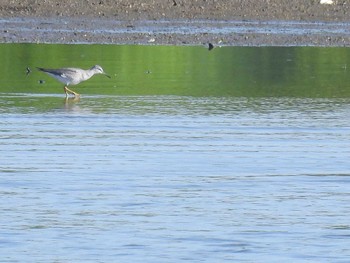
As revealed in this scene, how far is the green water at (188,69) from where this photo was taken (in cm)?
1834

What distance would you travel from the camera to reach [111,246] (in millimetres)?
8844

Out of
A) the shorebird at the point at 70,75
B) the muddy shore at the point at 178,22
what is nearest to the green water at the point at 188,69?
the shorebird at the point at 70,75

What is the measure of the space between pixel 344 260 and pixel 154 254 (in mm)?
1180

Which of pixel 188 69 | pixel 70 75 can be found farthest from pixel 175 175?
pixel 188 69

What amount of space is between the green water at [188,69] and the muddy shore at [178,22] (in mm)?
1038

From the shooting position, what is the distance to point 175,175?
11375 millimetres

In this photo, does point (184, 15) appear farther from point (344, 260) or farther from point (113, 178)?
point (344, 260)

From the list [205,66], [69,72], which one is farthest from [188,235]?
[205,66]

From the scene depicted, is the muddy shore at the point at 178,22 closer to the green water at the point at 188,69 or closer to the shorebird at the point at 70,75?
the green water at the point at 188,69

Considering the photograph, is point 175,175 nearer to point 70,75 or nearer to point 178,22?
point 70,75

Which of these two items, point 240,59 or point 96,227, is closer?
point 96,227

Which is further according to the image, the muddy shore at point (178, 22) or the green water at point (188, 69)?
the muddy shore at point (178, 22)

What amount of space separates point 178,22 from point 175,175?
56.9 feet

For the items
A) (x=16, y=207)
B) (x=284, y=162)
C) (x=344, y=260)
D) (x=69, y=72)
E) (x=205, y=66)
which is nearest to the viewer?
(x=344, y=260)
